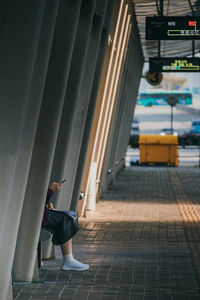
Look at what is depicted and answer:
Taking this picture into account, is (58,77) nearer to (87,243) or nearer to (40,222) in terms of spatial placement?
(40,222)

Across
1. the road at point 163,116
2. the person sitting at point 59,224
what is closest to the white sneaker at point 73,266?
the person sitting at point 59,224

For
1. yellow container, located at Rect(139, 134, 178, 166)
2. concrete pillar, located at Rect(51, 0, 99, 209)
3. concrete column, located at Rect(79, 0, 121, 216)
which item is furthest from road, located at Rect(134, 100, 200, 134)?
concrete pillar, located at Rect(51, 0, 99, 209)

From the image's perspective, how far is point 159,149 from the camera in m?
36.4

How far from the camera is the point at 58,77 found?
784 cm

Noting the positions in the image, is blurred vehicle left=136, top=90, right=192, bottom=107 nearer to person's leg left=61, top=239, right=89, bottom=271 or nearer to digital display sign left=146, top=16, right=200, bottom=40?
digital display sign left=146, top=16, right=200, bottom=40

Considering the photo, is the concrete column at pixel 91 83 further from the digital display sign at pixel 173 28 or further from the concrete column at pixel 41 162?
the digital display sign at pixel 173 28

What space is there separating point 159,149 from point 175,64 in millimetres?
16379

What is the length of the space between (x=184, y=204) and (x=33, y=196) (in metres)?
10.1

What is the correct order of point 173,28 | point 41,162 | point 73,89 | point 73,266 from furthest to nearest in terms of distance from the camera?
point 173,28, point 73,89, point 73,266, point 41,162

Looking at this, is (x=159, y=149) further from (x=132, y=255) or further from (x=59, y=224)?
(x=59, y=224)

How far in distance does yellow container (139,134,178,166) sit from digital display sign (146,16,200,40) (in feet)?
68.6

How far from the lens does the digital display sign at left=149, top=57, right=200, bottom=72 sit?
789 inches

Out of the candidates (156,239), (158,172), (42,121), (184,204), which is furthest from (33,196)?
(158,172)

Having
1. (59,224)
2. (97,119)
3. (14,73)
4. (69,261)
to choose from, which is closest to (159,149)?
(97,119)
